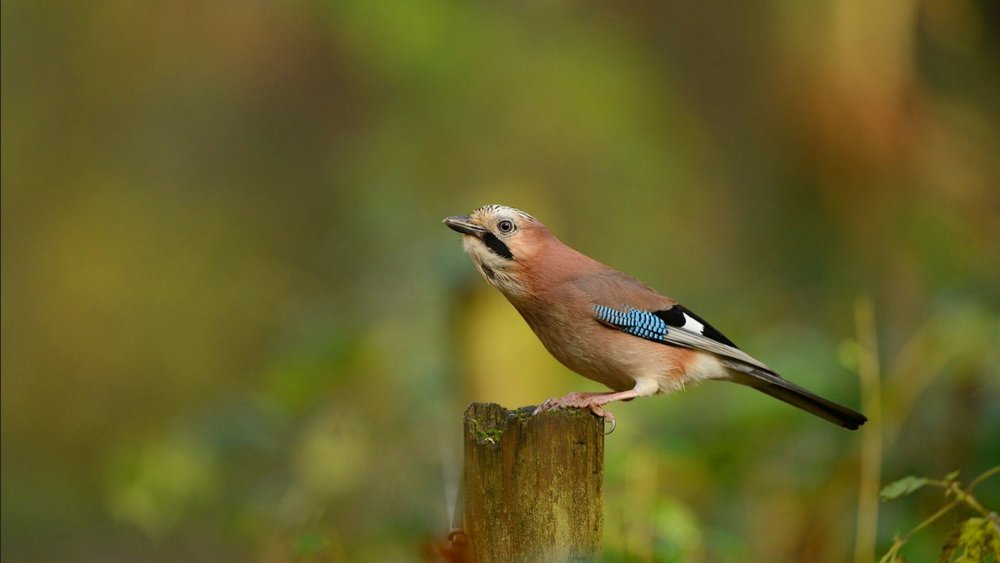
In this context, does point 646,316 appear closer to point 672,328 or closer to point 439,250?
point 672,328

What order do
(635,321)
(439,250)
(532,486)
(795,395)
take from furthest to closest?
(439,250) < (795,395) < (635,321) < (532,486)

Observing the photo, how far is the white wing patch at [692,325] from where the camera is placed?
4.88 meters

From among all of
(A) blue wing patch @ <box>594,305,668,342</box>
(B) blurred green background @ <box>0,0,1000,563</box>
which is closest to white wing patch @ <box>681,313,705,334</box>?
(A) blue wing patch @ <box>594,305,668,342</box>

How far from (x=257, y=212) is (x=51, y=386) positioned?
9.56 ft

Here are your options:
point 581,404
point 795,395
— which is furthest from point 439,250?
point 581,404

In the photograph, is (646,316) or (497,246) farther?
(646,316)

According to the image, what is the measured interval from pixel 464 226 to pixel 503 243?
150 millimetres

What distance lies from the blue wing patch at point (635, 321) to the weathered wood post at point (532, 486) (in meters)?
1.12

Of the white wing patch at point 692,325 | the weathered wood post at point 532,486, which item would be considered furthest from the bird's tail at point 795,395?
the weathered wood post at point 532,486

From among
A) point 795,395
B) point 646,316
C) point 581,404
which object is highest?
point 646,316

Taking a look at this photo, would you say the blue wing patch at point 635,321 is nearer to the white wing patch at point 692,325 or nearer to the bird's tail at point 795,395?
the white wing patch at point 692,325

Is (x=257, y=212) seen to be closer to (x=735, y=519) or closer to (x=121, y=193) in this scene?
(x=121, y=193)

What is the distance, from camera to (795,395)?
192 inches

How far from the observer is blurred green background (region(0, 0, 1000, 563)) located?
19.4 ft
